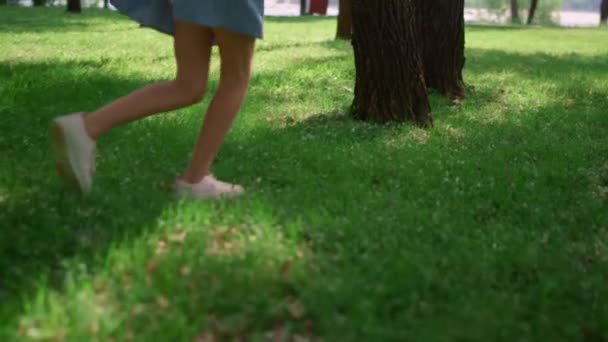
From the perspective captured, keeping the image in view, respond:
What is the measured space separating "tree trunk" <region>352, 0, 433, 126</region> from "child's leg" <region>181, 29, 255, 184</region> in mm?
2628

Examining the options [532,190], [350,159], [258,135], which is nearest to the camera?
[532,190]

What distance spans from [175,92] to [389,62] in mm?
2916

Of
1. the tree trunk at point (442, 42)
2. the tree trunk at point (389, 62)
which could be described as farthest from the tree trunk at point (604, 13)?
the tree trunk at point (389, 62)

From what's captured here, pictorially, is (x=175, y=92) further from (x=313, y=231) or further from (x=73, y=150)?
(x=313, y=231)

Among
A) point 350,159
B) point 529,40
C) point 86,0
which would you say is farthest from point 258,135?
point 86,0

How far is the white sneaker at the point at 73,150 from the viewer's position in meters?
3.59

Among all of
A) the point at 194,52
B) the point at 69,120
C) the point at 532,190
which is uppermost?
the point at 194,52

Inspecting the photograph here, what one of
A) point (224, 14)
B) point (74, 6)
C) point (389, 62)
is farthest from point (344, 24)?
point (74, 6)

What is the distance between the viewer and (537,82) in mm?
9969

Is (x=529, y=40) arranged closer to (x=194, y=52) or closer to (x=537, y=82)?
(x=537, y=82)

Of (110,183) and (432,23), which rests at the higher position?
(432,23)

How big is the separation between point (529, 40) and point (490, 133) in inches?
632

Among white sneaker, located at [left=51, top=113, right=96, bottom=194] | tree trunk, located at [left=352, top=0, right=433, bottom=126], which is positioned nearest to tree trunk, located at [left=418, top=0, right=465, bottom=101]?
tree trunk, located at [left=352, top=0, right=433, bottom=126]

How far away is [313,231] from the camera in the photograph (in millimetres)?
3486
